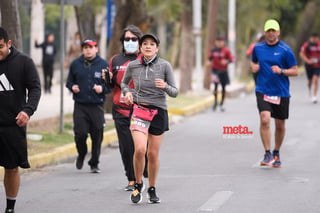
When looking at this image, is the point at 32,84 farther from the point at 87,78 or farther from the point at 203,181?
the point at 87,78

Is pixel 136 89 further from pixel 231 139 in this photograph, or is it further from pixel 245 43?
pixel 245 43

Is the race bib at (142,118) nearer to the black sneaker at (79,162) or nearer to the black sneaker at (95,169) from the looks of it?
the black sneaker at (95,169)

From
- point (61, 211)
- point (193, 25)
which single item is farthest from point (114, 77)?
point (193, 25)

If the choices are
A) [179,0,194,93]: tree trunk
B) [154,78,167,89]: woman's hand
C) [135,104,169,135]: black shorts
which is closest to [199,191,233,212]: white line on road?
[135,104,169,135]: black shorts

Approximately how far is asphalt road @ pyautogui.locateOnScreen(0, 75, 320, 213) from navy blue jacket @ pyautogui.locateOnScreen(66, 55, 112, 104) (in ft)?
3.45

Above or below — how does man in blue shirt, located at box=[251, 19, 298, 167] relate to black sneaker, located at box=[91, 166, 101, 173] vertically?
above

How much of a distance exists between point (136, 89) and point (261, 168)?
351 cm

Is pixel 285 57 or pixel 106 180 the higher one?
pixel 285 57

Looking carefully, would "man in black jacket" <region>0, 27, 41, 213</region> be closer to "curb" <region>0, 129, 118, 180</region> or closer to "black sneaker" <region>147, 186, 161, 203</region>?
"black sneaker" <region>147, 186, 161, 203</region>

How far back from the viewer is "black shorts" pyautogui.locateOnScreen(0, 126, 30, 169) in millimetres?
8898

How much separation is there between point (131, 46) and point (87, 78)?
1891 millimetres

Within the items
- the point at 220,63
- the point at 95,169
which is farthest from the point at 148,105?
the point at 220,63

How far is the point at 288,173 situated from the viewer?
12.2 metres

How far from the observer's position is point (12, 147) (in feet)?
29.3
